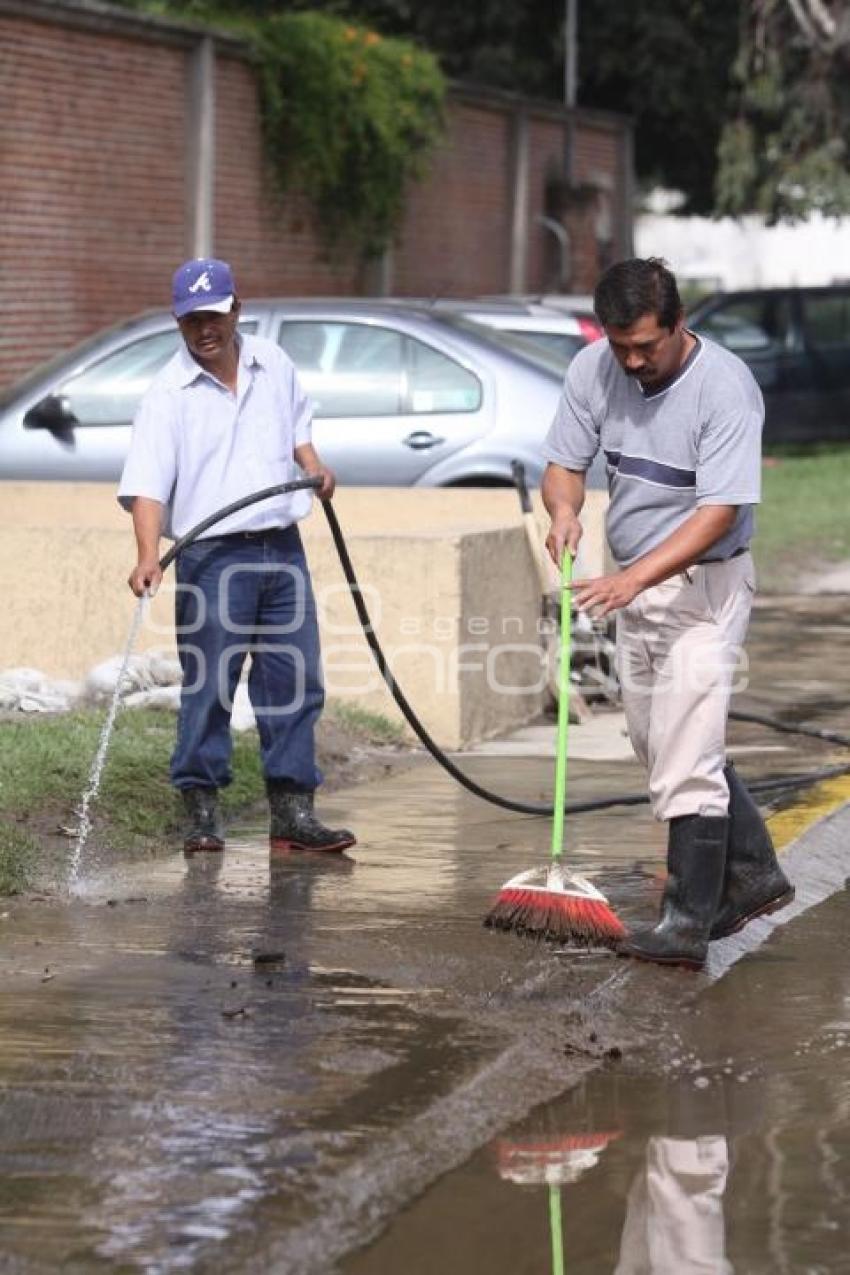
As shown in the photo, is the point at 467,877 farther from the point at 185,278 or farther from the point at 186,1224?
the point at 186,1224

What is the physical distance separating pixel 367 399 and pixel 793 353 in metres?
13.9

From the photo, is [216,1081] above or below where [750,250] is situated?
below

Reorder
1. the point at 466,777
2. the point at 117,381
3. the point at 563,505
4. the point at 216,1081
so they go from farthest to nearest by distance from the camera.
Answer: the point at 117,381 < the point at 466,777 < the point at 563,505 < the point at 216,1081

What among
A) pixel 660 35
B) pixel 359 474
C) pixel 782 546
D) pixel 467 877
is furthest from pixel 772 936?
pixel 660 35

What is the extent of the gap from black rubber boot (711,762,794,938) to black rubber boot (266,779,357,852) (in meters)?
1.46

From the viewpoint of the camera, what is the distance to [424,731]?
905cm

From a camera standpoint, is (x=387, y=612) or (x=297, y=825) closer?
(x=297, y=825)

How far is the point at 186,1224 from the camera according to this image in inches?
185

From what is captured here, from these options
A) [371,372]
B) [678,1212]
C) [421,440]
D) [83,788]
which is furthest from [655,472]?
[371,372]

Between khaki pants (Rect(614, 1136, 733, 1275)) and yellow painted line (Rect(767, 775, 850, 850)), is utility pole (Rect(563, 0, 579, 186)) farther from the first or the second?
khaki pants (Rect(614, 1136, 733, 1275))

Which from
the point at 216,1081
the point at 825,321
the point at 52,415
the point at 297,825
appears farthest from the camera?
the point at 825,321

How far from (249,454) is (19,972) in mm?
2098

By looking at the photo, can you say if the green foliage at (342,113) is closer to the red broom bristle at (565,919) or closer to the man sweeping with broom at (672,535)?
the man sweeping with broom at (672,535)

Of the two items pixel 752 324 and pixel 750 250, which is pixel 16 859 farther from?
pixel 750 250
